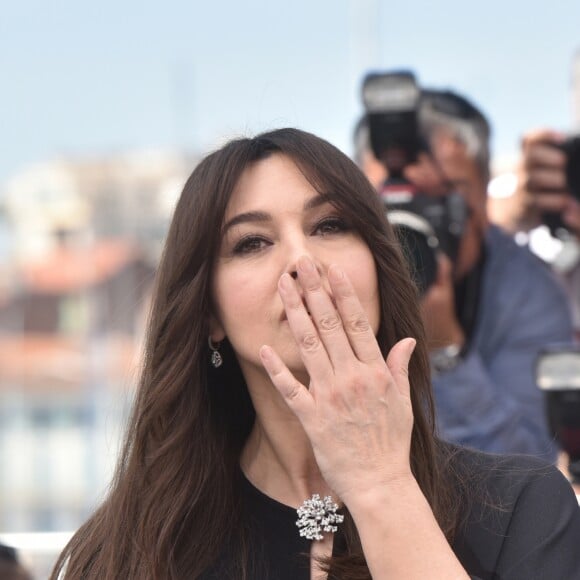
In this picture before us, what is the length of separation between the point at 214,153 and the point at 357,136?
951 mm

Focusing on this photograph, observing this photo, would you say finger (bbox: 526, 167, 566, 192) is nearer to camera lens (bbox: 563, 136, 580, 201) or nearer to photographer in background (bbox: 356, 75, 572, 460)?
camera lens (bbox: 563, 136, 580, 201)

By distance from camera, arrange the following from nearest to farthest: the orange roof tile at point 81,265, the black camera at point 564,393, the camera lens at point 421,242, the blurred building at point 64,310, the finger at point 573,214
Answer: the black camera at point 564,393, the camera lens at point 421,242, the finger at point 573,214, the blurred building at point 64,310, the orange roof tile at point 81,265

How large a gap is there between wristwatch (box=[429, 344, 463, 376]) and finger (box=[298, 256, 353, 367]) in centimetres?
100

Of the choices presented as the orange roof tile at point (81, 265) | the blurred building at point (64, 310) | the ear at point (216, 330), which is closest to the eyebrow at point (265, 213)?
the ear at point (216, 330)

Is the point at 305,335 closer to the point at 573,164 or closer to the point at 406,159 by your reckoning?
the point at 406,159

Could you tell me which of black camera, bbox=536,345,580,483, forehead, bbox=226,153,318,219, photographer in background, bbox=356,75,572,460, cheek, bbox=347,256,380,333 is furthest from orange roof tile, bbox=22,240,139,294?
cheek, bbox=347,256,380,333

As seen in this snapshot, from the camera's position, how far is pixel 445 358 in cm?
228

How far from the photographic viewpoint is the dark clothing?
1.36 m

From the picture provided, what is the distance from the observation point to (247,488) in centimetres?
164

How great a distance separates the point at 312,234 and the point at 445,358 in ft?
2.80

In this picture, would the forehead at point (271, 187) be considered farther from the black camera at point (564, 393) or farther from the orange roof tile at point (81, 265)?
the orange roof tile at point (81, 265)

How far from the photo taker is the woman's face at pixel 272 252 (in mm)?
1467

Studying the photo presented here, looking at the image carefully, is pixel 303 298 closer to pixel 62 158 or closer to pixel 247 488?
pixel 247 488

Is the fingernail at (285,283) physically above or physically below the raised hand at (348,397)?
above
